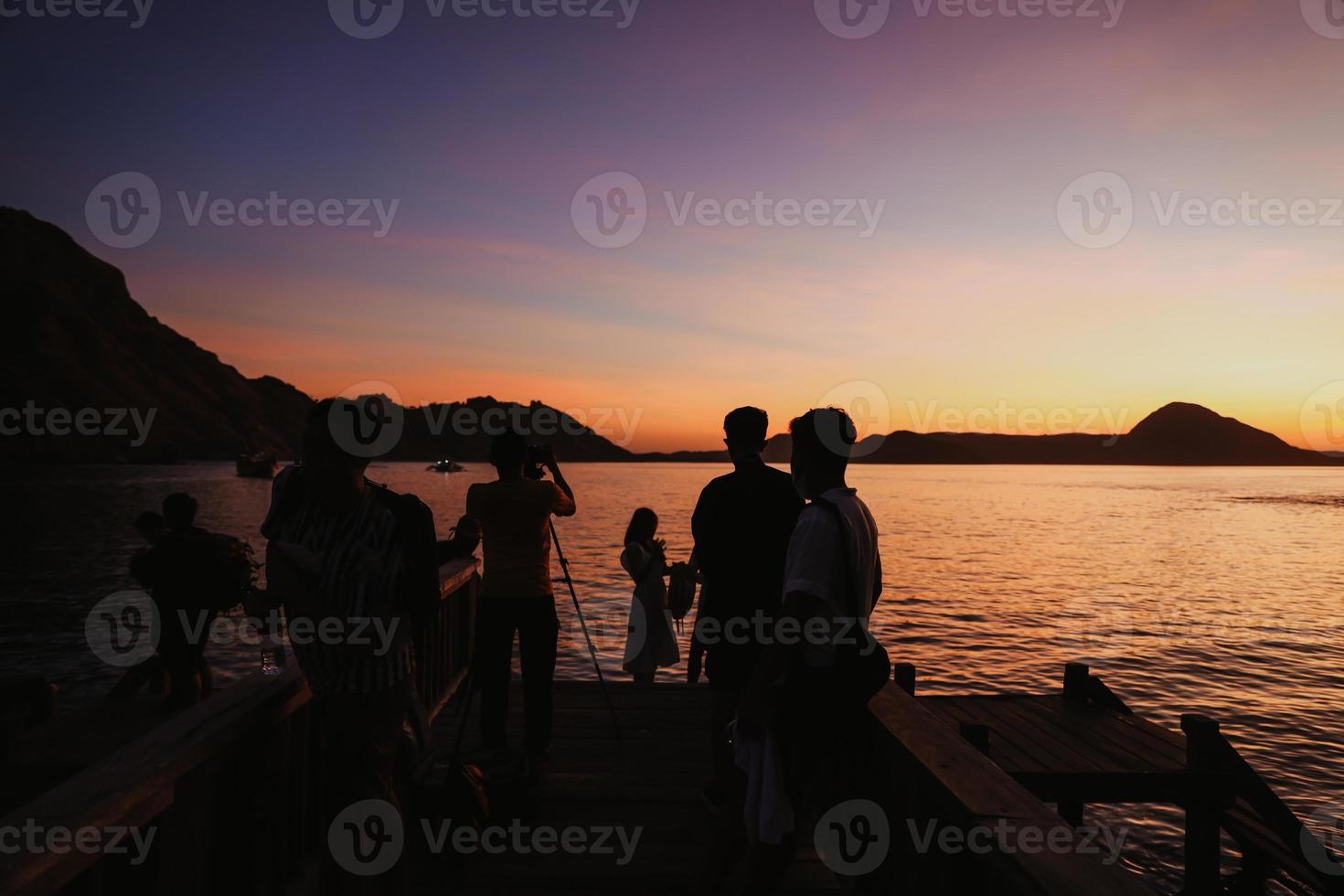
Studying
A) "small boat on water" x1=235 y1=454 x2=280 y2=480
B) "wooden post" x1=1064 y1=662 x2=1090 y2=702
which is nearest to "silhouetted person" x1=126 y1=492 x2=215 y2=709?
"wooden post" x1=1064 y1=662 x2=1090 y2=702

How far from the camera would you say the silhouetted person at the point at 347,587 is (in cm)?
284

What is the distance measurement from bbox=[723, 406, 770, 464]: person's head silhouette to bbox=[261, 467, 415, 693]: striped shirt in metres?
1.78

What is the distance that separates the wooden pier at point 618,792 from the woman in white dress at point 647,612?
63 cm

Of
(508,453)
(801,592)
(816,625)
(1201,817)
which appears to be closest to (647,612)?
(508,453)

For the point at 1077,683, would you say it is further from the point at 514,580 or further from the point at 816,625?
the point at 816,625

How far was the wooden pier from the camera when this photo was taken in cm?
228

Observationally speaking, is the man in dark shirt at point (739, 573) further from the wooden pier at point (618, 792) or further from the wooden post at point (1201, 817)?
the wooden post at point (1201, 817)

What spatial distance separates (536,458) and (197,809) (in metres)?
3.14

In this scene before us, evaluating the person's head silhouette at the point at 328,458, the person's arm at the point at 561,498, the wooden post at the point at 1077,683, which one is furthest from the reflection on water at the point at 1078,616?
the person's head silhouette at the point at 328,458

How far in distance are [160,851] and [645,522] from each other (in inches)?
259

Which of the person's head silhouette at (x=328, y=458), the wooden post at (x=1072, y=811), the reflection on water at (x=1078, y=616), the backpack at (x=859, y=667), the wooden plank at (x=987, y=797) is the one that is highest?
the person's head silhouette at (x=328, y=458)

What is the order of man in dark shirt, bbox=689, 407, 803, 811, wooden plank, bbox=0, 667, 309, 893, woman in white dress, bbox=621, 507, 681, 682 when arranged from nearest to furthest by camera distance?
1. wooden plank, bbox=0, 667, 309, 893
2. man in dark shirt, bbox=689, 407, 803, 811
3. woman in white dress, bbox=621, 507, 681, 682

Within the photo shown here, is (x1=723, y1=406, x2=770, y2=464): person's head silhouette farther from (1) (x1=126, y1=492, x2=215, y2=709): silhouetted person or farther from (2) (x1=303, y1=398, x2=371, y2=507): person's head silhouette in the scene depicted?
(1) (x1=126, y1=492, x2=215, y2=709): silhouetted person

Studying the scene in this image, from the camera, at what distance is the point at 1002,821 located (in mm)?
2346
